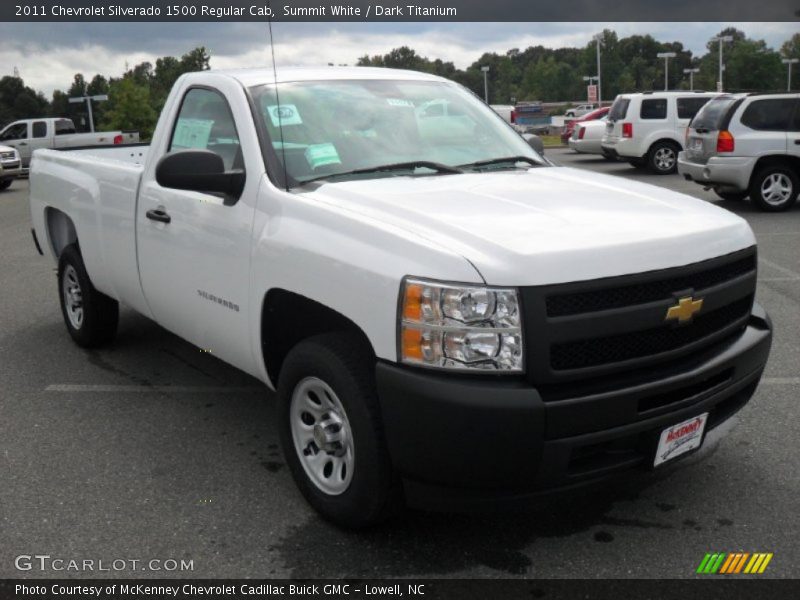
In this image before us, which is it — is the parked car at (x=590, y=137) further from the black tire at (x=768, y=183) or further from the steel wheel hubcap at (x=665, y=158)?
the black tire at (x=768, y=183)

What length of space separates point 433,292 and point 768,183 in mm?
11738

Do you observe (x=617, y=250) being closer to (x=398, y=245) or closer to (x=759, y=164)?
(x=398, y=245)

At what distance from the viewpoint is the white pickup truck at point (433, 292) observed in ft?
9.41

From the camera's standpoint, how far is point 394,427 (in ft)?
9.73

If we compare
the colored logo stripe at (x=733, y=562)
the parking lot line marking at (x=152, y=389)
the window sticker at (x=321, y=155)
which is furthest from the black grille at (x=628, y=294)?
the parking lot line marking at (x=152, y=389)

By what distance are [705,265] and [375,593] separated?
168cm

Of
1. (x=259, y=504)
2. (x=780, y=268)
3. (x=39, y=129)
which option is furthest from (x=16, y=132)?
(x=259, y=504)

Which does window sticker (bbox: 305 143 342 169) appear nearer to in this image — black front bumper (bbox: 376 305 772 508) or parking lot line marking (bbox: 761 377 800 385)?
black front bumper (bbox: 376 305 772 508)

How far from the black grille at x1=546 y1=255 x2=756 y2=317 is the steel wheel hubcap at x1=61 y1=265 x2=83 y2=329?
4.20 m

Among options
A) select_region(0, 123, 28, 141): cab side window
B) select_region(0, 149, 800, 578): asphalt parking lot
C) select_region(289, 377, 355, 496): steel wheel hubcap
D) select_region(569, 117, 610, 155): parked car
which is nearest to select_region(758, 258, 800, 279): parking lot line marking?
select_region(0, 149, 800, 578): asphalt parking lot

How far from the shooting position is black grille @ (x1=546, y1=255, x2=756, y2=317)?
2.90 meters

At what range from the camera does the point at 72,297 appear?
6312 mm

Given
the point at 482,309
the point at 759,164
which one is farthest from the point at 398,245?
the point at 759,164

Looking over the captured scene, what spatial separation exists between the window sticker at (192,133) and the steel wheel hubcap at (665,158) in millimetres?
17523
